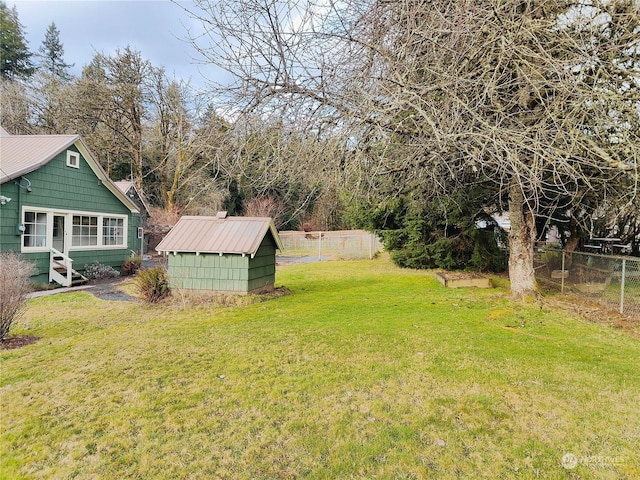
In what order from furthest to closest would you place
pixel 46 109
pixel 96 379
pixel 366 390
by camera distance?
pixel 46 109 → pixel 96 379 → pixel 366 390

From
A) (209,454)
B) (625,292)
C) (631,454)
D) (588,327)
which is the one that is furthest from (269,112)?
(625,292)

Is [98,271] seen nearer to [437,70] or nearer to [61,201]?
[61,201]

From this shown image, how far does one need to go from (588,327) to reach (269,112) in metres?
6.11

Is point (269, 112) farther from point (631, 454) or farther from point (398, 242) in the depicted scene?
point (398, 242)

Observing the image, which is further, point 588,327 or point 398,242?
point 398,242

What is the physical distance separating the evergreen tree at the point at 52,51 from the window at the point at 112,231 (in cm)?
2545

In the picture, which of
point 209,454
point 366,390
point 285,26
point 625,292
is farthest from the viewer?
point 625,292

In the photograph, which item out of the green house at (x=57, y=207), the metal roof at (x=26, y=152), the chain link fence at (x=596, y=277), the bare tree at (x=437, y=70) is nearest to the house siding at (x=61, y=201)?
the green house at (x=57, y=207)

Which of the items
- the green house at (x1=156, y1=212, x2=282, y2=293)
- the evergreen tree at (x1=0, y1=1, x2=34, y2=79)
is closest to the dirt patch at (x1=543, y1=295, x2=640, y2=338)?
the green house at (x1=156, y1=212, x2=282, y2=293)

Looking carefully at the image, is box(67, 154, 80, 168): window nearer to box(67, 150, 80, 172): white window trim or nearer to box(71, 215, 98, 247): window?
box(67, 150, 80, 172): white window trim

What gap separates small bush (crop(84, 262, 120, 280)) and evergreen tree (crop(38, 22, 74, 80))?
27.2 meters

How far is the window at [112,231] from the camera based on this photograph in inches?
511

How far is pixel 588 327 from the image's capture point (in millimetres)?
5879

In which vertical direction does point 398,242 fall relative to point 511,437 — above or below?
above
